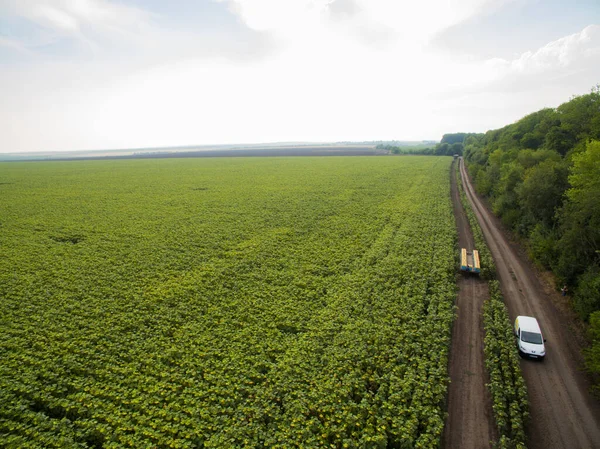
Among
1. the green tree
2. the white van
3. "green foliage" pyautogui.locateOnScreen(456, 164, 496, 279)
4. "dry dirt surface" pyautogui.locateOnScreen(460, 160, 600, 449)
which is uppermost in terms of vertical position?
the green tree

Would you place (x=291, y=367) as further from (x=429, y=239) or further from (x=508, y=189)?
(x=508, y=189)

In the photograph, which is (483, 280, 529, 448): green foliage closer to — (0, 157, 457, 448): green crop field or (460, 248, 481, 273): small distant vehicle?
(0, 157, 457, 448): green crop field

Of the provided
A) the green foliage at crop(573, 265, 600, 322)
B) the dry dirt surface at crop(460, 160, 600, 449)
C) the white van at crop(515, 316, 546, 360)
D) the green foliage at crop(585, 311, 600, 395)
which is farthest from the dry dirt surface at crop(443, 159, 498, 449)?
the green foliage at crop(573, 265, 600, 322)

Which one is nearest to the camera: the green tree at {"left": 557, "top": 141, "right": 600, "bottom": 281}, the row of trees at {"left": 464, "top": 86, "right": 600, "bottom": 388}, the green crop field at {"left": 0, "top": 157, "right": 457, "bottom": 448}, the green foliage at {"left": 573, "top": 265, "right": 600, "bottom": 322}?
the green crop field at {"left": 0, "top": 157, "right": 457, "bottom": 448}

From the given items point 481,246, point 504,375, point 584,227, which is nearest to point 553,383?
point 504,375

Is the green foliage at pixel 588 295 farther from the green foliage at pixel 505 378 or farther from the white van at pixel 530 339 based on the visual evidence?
the green foliage at pixel 505 378

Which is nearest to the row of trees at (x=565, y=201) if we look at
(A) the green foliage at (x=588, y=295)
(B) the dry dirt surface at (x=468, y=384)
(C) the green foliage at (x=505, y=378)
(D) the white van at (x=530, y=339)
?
(A) the green foliage at (x=588, y=295)

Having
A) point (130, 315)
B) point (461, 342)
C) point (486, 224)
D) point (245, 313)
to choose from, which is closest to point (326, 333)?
point (245, 313)

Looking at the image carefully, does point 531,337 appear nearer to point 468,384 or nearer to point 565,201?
point 468,384
